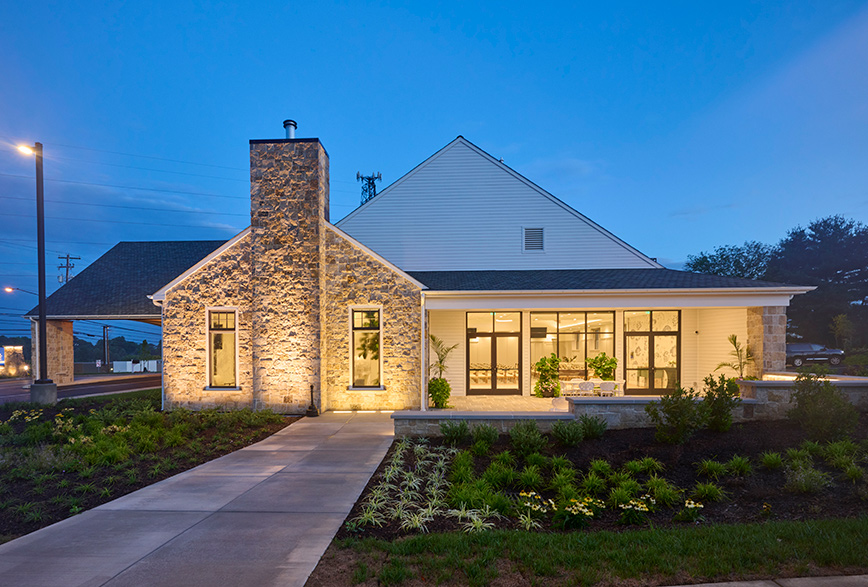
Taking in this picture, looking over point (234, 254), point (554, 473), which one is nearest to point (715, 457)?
point (554, 473)

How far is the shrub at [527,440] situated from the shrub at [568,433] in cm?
27

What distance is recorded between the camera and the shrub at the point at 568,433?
24.1 feet

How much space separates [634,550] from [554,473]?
2.11 m

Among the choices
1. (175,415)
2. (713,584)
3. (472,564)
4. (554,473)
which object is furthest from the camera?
(175,415)

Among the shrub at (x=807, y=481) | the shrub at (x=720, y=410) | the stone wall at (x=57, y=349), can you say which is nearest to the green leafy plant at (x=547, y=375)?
the shrub at (x=720, y=410)

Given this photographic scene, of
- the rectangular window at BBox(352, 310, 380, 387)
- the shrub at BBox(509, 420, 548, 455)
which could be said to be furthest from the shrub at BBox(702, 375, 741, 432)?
the rectangular window at BBox(352, 310, 380, 387)

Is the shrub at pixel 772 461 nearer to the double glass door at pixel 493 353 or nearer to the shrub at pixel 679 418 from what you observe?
the shrub at pixel 679 418

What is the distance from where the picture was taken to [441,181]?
633 inches

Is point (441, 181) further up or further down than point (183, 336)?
further up

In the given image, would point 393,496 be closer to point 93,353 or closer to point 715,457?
point 715,457

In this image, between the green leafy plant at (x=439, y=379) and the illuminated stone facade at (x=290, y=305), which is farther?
the green leafy plant at (x=439, y=379)

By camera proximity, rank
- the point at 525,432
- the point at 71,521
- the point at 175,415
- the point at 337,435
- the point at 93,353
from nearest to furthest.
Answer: the point at 71,521 < the point at 525,432 < the point at 337,435 < the point at 175,415 < the point at 93,353

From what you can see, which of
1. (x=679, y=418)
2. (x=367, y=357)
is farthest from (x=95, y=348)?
(x=679, y=418)

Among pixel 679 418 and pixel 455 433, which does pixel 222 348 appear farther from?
pixel 679 418
